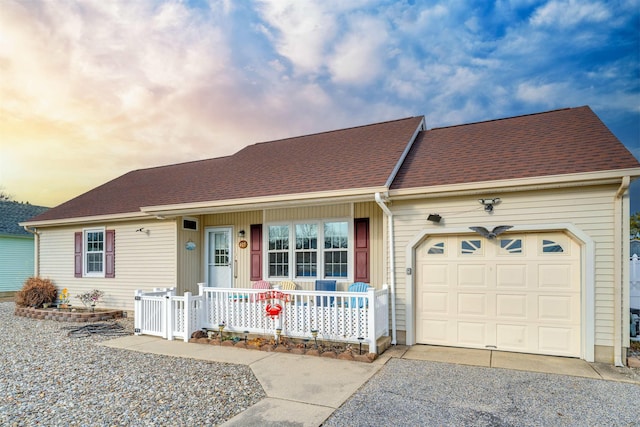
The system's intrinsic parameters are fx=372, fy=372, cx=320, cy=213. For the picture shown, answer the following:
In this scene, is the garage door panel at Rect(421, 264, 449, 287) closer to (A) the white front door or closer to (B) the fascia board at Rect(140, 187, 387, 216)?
(B) the fascia board at Rect(140, 187, 387, 216)

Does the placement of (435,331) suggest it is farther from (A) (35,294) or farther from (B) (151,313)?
(A) (35,294)

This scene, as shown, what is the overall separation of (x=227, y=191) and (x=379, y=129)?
446cm

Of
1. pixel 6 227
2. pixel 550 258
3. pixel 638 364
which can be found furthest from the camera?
pixel 6 227

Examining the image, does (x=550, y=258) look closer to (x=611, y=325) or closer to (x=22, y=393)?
(x=611, y=325)

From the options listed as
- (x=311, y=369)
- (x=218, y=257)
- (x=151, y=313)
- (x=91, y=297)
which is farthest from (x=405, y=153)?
(x=91, y=297)

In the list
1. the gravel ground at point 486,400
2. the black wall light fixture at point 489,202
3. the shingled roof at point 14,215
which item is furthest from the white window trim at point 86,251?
the black wall light fixture at point 489,202

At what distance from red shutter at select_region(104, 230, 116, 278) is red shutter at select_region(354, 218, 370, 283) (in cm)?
689

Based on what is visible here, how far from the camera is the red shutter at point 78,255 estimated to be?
1086cm

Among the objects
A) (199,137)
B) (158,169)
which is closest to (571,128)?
(199,137)

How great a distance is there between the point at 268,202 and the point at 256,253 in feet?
5.96

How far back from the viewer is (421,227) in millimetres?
6484

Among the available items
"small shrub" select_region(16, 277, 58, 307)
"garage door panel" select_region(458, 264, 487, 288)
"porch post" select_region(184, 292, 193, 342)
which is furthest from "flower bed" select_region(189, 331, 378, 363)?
"small shrub" select_region(16, 277, 58, 307)

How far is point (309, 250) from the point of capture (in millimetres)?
8242

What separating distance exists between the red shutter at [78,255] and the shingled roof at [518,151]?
9.49 metres
